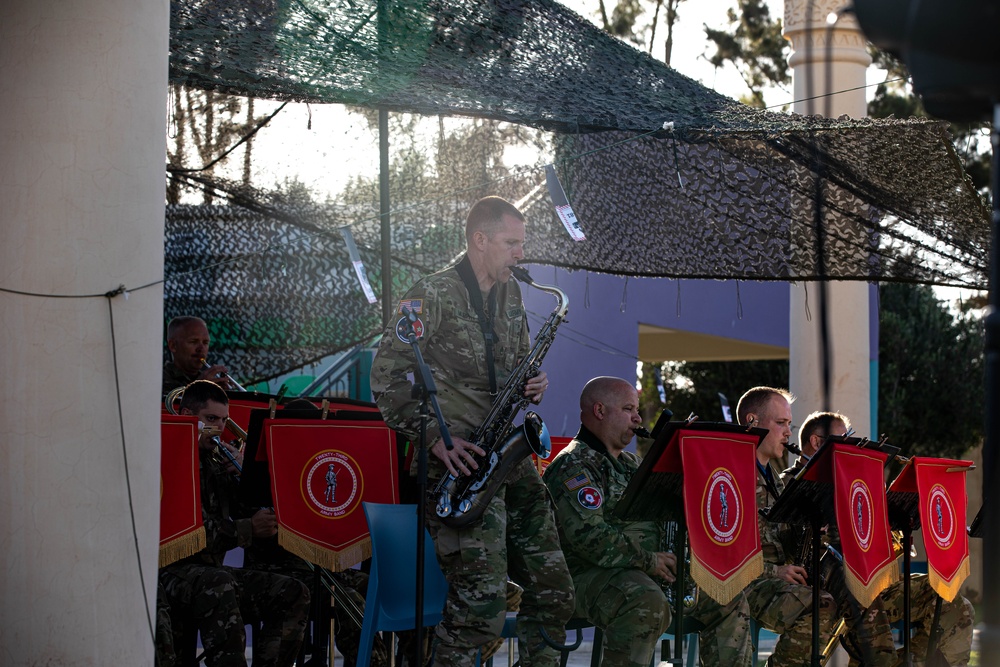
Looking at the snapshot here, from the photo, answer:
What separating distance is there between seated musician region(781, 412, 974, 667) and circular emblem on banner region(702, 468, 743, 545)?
0.97 metres

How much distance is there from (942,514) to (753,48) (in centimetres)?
1818

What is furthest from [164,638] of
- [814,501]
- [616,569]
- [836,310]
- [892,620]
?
[836,310]

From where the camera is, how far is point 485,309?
5.31 m

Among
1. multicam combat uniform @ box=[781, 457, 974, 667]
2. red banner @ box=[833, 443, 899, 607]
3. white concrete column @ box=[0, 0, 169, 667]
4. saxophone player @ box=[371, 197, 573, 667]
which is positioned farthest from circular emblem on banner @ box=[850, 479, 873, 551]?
white concrete column @ box=[0, 0, 169, 667]

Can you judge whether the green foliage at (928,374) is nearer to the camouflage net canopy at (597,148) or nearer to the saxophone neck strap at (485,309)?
the camouflage net canopy at (597,148)

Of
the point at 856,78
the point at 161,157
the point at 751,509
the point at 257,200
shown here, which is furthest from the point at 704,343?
the point at 161,157

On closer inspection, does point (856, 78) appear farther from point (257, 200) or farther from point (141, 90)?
point (141, 90)

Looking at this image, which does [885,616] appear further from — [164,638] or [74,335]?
[74,335]

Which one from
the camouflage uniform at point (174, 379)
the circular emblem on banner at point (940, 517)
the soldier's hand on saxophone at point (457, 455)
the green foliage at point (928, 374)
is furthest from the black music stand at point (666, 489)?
the green foliage at point (928, 374)

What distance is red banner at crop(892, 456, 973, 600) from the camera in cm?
661

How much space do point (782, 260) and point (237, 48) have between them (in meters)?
3.23

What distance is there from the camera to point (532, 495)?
5297 millimetres

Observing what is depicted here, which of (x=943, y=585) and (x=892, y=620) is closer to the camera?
(x=943, y=585)

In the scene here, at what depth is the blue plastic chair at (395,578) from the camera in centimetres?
518
